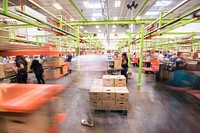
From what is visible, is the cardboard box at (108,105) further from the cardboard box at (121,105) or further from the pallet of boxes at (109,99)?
the cardboard box at (121,105)

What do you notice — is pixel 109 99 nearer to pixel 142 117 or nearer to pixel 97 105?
pixel 97 105

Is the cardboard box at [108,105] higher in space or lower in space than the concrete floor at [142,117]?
higher

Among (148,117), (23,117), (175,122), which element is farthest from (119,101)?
(23,117)

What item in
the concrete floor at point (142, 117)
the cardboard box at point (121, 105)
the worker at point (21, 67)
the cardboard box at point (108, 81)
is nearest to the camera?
the concrete floor at point (142, 117)

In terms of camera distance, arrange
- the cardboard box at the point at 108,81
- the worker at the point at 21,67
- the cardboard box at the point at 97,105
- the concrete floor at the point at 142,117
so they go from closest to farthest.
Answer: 1. the concrete floor at the point at 142,117
2. the cardboard box at the point at 97,105
3. the cardboard box at the point at 108,81
4. the worker at the point at 21,67

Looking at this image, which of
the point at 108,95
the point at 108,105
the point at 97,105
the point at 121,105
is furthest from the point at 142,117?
the point at 97,105

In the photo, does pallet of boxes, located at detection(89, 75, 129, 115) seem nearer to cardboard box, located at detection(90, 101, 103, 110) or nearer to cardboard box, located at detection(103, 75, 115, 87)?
cardboard box, located at detection(90, 101, 103, 110)

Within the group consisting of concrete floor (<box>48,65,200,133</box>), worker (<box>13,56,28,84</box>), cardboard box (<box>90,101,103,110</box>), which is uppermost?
worker (<box>13,56,28,84</box>)

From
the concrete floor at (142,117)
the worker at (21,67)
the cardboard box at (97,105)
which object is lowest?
the concrete floor at (142,117)

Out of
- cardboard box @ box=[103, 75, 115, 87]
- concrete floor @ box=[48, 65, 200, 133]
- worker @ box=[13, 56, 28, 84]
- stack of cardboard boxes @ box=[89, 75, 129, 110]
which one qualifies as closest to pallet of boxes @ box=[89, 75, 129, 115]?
stack of cardboard boxes @ box=[89, 75, 129, 110]

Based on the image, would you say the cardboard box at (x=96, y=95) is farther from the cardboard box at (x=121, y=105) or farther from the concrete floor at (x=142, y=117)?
the cardboard box at (x=121, y=105)

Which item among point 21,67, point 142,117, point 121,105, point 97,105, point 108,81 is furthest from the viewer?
point 21,67

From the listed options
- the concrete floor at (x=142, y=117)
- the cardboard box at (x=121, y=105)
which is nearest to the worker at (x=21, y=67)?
the concrete floor at (x=142, y=117)

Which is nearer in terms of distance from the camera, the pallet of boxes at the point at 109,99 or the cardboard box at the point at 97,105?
the pallet of boxes at the point at 109,99
